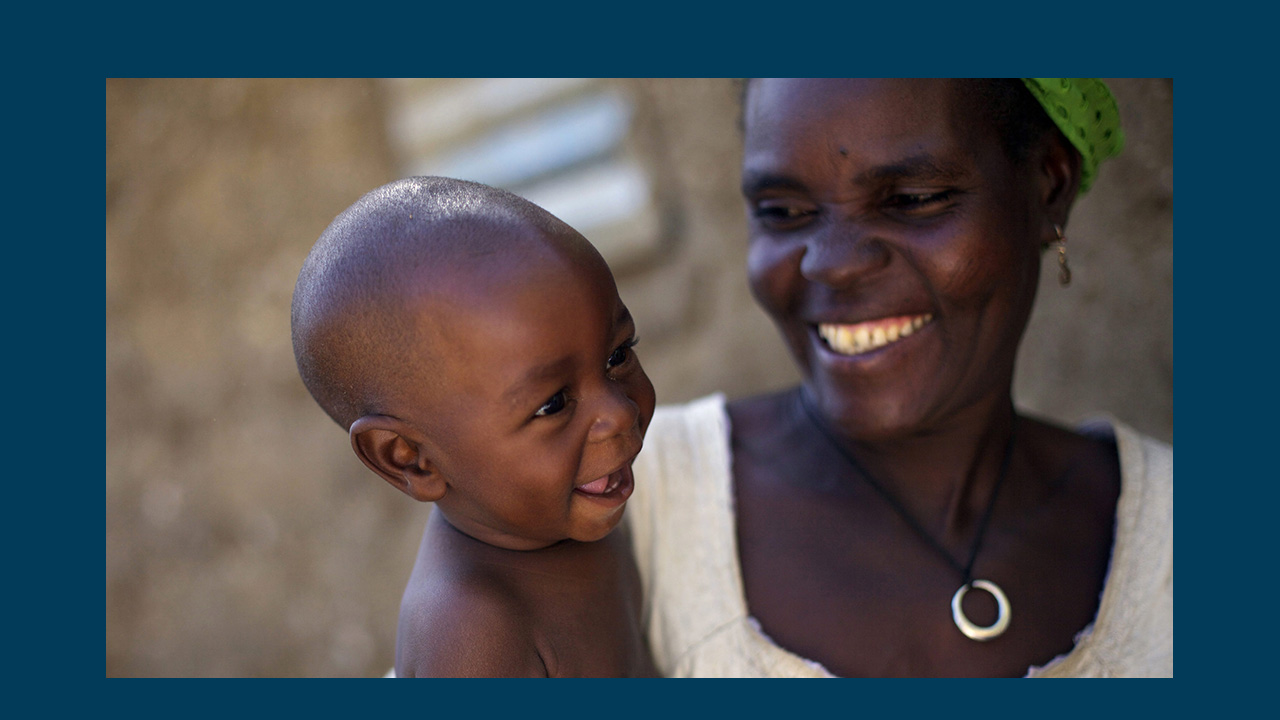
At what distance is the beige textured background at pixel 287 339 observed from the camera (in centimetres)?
234

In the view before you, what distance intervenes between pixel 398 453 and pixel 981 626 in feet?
3.06

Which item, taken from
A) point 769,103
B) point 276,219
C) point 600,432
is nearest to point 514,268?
point 600,432

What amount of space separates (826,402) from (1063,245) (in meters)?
0.48

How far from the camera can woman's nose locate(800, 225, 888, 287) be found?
4.57 feet

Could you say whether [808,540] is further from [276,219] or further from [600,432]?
[276,219]

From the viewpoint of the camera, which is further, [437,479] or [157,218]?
[157,218]

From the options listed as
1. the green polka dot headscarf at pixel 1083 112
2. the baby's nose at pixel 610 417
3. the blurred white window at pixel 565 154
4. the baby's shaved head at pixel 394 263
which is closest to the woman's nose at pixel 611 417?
the baby's nose at pixel 610 417

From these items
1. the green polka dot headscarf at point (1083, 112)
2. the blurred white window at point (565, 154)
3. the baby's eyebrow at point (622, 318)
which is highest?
the blurred white window at point (565, 154)

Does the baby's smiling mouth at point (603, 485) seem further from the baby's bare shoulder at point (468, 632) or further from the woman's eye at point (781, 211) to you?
the woman's eye at point (781, 211)

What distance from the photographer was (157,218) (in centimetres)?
254

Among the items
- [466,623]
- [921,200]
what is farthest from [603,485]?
[921,200]

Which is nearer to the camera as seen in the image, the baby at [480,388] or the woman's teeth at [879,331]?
the baby at [480,388]

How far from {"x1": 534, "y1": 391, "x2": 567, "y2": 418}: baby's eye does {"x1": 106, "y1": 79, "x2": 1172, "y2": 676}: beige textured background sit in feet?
4.74

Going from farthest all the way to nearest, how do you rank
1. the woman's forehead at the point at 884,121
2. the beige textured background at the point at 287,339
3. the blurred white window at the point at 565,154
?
1. the blurred white window at the point at 565,154
2. the beige textured background at the point at 287,339
3. the woman's forehead at the point at 884,121
